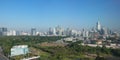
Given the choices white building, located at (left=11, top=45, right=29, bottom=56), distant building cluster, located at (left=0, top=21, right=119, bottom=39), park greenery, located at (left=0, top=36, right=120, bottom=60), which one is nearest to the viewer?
white building, located at (left=11, top=45, right=29, bottom=56)

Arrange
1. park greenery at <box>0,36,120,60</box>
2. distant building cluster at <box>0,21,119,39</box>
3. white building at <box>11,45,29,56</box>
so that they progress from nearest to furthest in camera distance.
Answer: white building at <box>11,45,29,56</box> → park greenery at <box>0,36,120,60</box> → distant building cluster at <box>0,21,119,39</box>

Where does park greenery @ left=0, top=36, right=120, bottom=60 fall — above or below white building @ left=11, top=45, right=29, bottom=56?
below

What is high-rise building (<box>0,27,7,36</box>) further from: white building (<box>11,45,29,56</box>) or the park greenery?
white building (<box>11,45,29,56</box>)

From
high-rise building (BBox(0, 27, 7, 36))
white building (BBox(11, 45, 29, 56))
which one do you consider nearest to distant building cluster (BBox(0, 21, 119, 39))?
high-rise building (BBox(0, 27, 7, 36))

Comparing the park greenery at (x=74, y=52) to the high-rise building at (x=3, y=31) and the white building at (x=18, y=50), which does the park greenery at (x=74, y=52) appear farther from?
the high-rise building at (x=3, y=31)

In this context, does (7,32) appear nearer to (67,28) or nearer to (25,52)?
(67,28)

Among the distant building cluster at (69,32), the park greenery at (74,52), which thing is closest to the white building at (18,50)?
the park greenery at (74,52)

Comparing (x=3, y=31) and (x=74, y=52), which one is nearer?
(x=74, y=52)

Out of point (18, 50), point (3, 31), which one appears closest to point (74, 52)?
point (18, 50)

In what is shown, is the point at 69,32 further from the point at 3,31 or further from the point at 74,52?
the point at 74,52

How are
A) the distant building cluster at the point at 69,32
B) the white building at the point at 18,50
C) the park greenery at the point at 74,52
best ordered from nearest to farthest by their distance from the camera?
the white building at the point at 18,50 < the park greenery at the point at 74,52 < the distant building cluster at the point at 69,32


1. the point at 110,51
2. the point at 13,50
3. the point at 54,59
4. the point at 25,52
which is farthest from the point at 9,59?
the point at 110,51
